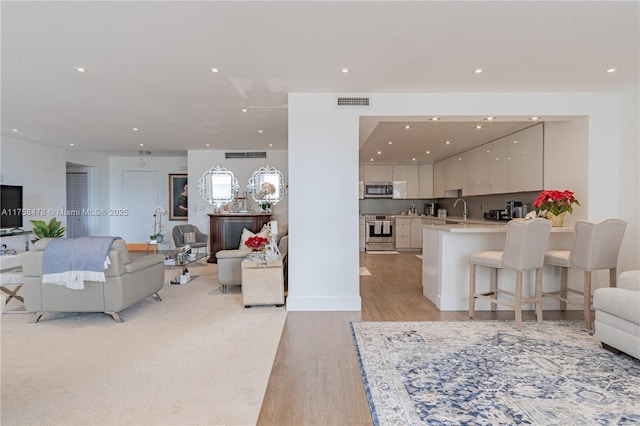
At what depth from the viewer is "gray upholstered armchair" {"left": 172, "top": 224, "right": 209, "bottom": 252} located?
6.64m

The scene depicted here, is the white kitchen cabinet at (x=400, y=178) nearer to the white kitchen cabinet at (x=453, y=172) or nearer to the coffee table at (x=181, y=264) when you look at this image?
the white kitchen cabinet at (x=453, y=172)

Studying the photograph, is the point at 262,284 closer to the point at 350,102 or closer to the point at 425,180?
the point at 350,102

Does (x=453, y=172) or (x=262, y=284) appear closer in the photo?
(x=262, y=284)

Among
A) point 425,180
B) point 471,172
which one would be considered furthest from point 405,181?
point 471,172

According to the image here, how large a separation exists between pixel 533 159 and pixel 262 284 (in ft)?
13.9

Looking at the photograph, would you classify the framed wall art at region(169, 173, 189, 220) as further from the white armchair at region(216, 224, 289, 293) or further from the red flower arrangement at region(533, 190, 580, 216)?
the red flower arrangement at region(533, 190, 580, 216)

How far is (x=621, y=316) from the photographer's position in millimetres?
2510

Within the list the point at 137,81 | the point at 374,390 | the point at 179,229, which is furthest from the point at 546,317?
the point at 179,229

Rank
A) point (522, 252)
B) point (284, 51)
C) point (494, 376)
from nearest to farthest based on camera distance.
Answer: point (494, 376) < point (284, 51) < point (522, 252)

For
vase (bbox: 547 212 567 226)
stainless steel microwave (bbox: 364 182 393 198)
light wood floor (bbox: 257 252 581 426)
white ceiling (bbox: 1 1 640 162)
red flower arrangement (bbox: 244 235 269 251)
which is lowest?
light wood floor (bbox: 257 252 581 426)

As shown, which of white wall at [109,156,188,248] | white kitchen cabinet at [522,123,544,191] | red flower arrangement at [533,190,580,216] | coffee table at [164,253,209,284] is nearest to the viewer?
red flower arrangement at [533,190,580,216]

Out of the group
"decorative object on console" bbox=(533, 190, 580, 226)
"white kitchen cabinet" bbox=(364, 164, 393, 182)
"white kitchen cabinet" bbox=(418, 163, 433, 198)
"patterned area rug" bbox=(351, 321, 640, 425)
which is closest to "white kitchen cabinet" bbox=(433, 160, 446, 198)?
"white kitchen cabinet" bbox=(418, 163, 433, 198)

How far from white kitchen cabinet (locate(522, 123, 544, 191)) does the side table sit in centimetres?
388

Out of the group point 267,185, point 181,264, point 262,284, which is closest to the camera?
point 262,284
